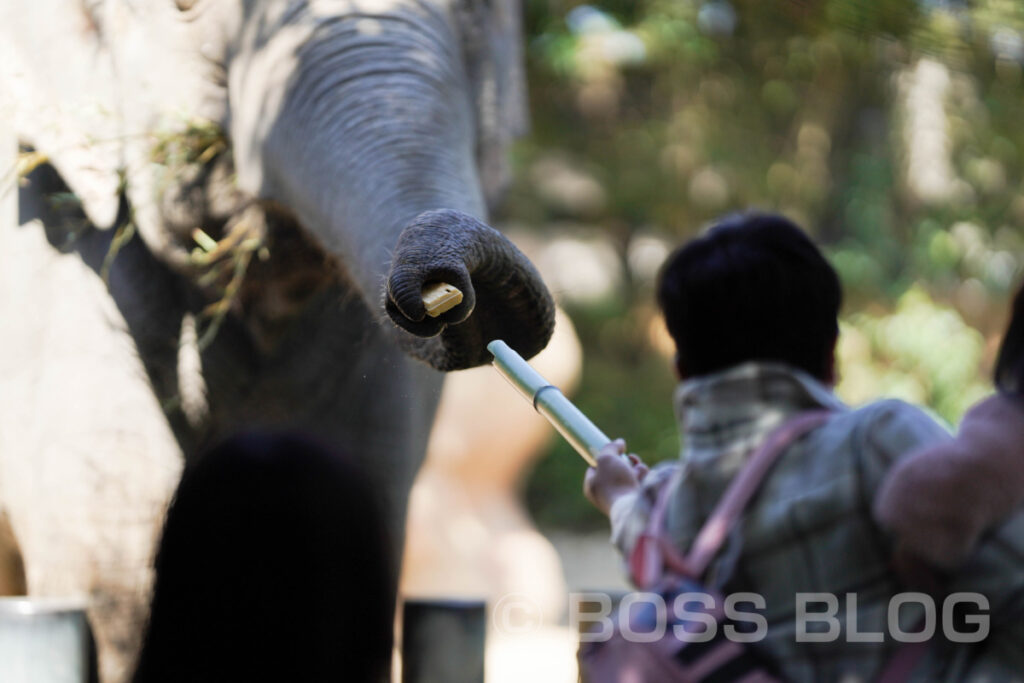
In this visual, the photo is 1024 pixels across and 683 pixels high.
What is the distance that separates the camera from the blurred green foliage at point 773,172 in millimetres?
7312

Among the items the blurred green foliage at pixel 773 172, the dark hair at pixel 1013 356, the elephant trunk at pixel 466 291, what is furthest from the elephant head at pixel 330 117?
the blurred green foliage at pixel 773 172

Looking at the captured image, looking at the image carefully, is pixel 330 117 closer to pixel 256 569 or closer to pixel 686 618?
pixel 256 569

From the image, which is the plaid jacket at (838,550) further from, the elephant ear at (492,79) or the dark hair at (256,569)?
the elephant ear at (492,79)

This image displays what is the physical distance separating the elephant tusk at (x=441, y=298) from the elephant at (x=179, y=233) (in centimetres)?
50

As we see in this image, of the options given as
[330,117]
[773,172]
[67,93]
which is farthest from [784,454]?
[773,172]

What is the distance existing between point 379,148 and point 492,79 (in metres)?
0.53

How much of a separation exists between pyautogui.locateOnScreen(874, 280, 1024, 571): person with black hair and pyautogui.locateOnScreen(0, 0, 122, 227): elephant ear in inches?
64.5

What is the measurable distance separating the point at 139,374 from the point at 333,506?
125 centimetres

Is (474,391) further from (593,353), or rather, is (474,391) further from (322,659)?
(322,659)

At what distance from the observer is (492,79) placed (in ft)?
7.70

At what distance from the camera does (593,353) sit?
28.1ft

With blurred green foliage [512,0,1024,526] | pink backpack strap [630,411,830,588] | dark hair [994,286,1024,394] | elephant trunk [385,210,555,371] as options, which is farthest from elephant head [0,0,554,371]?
blurred green foliage [512,0,1024,526]

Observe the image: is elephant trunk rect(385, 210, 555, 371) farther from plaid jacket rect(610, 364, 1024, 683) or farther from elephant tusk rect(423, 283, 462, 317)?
plaid jacket rect(610, 364, 1024, 683)

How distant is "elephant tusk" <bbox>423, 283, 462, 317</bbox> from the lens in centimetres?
142
